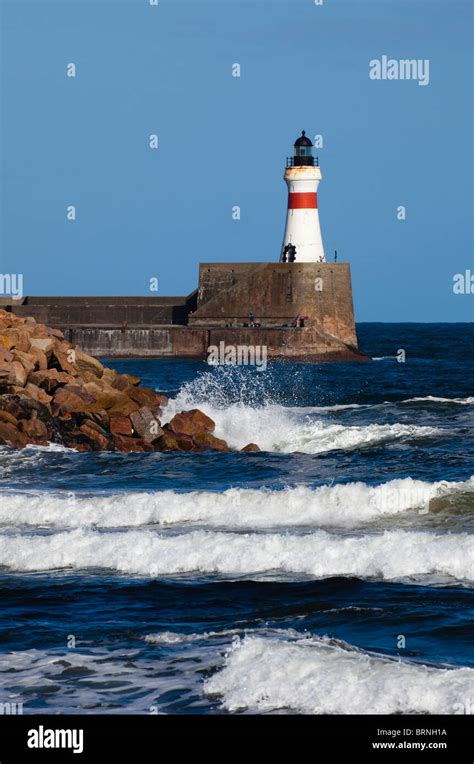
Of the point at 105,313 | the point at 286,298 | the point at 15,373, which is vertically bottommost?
the point at 15,373

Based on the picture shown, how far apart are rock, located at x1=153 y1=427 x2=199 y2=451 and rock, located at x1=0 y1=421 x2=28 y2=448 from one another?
5.82 ft

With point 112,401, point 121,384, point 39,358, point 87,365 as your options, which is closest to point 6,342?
point 39,358

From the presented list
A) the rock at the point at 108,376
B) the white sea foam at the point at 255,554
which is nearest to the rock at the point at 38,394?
the rock at the point at 108,376

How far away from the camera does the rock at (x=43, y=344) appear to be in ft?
66.1

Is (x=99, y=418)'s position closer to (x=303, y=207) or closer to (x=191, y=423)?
(x=191, y=423)

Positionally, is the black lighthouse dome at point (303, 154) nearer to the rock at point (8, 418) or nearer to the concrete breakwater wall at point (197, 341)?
the concrete breakwater wall at point (197, 341)

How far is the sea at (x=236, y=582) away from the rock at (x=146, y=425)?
89 cm

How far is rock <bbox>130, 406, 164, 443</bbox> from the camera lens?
17625 mm

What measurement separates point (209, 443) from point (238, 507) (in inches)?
225

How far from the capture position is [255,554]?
32.5 feet
